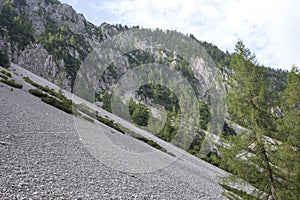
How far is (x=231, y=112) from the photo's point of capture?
38.1 ft

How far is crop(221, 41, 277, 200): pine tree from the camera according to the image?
10.5 metres

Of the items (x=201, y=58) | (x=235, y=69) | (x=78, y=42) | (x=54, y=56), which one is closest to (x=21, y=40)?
(x=54, y=56)

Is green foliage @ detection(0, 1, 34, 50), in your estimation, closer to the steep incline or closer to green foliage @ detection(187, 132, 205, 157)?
green foliage @ detection(187, 132, 205, 157)

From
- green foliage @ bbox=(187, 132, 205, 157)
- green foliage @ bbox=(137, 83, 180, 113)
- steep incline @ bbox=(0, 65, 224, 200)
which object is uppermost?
green foliage @ bbox=(137, 83, 180, 113)

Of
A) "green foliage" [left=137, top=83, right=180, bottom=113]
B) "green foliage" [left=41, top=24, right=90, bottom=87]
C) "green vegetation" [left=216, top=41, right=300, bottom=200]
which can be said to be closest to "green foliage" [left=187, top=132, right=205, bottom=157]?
"green vegetation" [left=216, top=41, right=300, bottom=200]

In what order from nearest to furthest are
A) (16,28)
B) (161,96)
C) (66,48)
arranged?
1. (16,28)
2. (161,96)
3. (66,48)

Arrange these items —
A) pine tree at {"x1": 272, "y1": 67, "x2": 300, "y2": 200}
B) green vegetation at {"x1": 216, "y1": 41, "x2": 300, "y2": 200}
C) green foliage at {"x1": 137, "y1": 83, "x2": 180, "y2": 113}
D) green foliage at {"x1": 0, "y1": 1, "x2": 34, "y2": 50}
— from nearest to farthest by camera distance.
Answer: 1. pine tree at {"x1": 272, "y1": 67, "x2": 300, "y2": 200}
2. green vegetation at {"x1": 216, "y1": 41, "x2": 300, "y2": 200}
3. green foliage at {"x1": 0, "y1": 1, "x2": 34, "y2": 50}
4. green foliage at {"x1": 137, "y1": 83, "x2": 180, "y2": 113}

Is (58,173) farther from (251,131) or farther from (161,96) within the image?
(161,96)

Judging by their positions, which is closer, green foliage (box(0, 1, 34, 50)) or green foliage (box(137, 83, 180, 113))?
green foliage (box(0, 1, 34, 50))

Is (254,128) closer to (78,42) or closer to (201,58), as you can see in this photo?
(78,42)

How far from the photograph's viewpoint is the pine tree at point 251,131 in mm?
10547

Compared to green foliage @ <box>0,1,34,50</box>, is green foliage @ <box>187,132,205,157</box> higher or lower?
lower

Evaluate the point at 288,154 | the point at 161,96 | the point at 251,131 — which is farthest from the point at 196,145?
the point at 161,96

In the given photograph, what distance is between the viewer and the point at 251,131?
10805 mm
